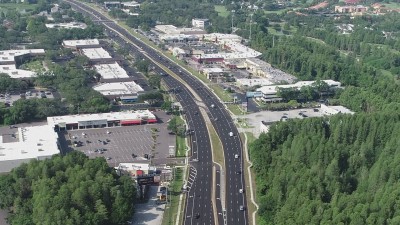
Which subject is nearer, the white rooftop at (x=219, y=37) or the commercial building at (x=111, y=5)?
the white rooftop at (x=219, y=37)

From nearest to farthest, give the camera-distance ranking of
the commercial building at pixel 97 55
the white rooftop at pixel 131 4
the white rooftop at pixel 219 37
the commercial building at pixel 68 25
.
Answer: the commercial building at pixel 97 55 < the white rooftop at pixel 219 37 < the commercial building at pixel 68 25 < the white rooftop at pixel 131 4

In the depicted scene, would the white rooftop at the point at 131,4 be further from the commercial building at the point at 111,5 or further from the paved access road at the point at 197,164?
the paved access road at the point at 197,164

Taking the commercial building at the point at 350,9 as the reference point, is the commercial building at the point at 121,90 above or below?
below

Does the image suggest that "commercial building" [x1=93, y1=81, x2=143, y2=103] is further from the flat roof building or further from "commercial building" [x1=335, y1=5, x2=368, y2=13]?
"commercial building" [x1=335, y1=5, x2=368, y2=13]

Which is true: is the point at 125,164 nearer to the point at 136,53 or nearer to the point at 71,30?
the point at 136,53

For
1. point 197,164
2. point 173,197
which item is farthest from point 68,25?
point 173,197

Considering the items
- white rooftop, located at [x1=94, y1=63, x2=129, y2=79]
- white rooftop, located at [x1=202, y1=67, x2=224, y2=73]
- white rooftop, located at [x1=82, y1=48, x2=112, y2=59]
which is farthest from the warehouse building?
white rooftop, located at [x1=202, y1=67, x2=224, y2=73]

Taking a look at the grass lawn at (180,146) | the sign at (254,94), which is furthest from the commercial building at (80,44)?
the grass lawn at (180,146)
